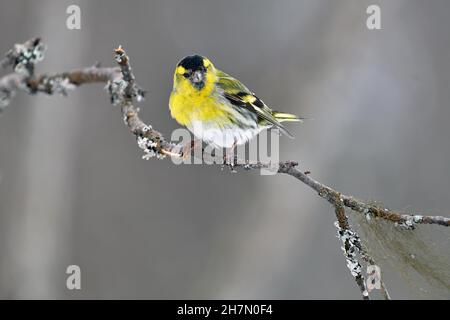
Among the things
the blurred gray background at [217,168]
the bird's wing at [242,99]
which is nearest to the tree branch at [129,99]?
the bird's wing at [242,99]

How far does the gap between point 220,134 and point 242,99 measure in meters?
0.49

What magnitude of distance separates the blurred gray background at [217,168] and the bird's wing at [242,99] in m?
2.31

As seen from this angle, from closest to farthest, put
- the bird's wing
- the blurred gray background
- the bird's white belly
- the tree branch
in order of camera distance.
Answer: the tree branch
the bird's white belly
the bird's wing
the blurred gray background

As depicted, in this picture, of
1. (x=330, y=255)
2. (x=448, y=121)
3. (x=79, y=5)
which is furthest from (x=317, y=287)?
(x=79, y=5)

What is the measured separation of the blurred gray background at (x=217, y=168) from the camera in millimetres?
7098

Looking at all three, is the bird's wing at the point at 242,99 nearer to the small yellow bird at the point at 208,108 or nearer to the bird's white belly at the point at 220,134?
the small yellow bird at the point at 208,108

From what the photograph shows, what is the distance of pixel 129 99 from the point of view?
2150mm

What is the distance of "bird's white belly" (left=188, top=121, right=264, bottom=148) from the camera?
3.95 meters

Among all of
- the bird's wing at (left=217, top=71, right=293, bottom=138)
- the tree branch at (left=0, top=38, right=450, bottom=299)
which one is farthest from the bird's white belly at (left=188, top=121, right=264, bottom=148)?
the tree branch at (left=0, top=38, right=450, bottom=299)

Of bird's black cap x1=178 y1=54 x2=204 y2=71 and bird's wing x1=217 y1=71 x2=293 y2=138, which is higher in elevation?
bird's black cap x1=178 y1=54 x2=204 y2=71

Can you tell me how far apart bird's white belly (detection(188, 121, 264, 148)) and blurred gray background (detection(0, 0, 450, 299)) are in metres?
2.65

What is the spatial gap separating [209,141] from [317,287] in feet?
13.5

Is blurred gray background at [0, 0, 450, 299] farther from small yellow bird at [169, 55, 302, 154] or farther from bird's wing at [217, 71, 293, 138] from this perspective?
small yellow bird at [169, 55, 302, 154]

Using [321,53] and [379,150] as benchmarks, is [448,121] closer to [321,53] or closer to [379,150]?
[379,150]
